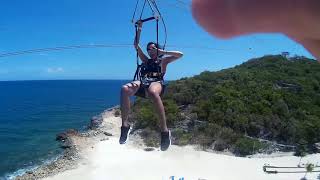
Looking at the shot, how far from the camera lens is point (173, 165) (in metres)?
30.2

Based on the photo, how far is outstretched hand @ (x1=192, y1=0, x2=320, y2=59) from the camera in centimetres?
46

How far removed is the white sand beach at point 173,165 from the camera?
91.3 ft

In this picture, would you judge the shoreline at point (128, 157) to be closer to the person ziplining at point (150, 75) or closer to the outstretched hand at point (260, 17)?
the person ziplining at point (150, 75)

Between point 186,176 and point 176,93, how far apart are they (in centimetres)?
1624

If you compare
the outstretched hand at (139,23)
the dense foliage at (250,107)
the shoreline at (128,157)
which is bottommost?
the shoreline at (128,157)

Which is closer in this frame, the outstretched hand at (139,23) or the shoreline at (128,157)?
the outstretched hand at (139,23)

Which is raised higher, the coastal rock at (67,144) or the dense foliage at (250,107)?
the dense foliage at (250,107)

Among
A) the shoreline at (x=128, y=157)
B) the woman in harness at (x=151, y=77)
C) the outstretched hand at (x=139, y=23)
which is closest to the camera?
the outstretched hand at (x=139, y=23)

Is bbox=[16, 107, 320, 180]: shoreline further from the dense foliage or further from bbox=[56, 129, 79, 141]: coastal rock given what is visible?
bbox=[56, 129, 79, 141]: coastal rock

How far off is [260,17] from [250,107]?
38.2 metres

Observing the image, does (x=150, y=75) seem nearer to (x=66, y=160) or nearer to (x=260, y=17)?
(x=260, y=17)

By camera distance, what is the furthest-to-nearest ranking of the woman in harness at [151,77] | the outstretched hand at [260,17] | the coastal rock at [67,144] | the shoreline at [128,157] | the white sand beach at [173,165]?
the coastal rock at [67,144], the shoreline at [128,157], the white sand beach at [173,165], the woman in harness at [151,77], the outstretched hand at [260,17]

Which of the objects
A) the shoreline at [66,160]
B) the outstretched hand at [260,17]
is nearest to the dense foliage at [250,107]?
the shoreline at [66,160]

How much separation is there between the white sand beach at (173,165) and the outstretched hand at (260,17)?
26.0 metres
